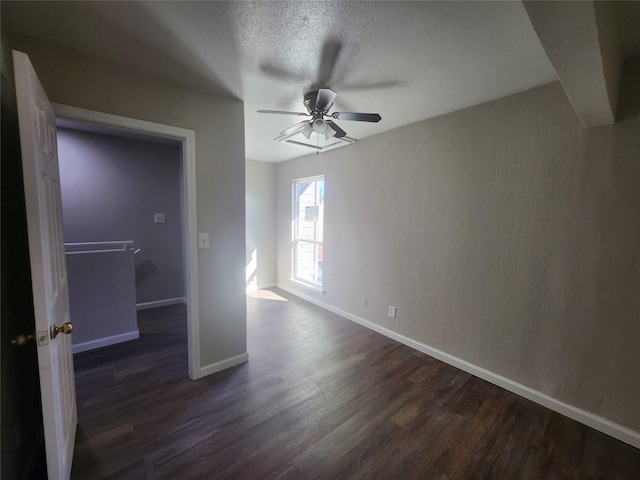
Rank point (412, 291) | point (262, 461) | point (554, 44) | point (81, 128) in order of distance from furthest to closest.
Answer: point (81, 128) < point (412, 291) < point (262, 461) < point (554, 44)

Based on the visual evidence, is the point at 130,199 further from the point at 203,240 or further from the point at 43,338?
the point at 43,338

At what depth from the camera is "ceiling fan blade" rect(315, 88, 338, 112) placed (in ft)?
6.23

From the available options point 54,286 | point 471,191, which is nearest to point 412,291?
point 471,191

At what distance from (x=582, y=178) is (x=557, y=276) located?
2.30 feet

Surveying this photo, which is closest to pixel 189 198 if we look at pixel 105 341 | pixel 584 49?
pixel 105 341

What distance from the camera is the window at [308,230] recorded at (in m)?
4.38

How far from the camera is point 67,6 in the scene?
1285 mm

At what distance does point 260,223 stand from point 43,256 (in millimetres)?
3889

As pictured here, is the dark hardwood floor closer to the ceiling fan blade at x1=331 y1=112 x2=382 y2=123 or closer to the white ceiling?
the ceiling fan blade at x1=331 y1=112 x2=382 y2=123

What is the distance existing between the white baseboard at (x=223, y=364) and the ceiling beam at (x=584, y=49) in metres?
2.87

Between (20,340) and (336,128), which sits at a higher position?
(336,128)

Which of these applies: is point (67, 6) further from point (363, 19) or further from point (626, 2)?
point (626, 2)

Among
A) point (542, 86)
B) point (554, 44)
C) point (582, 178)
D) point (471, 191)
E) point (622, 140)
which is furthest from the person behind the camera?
point (471, 191)

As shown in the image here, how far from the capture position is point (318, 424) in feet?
6.00
